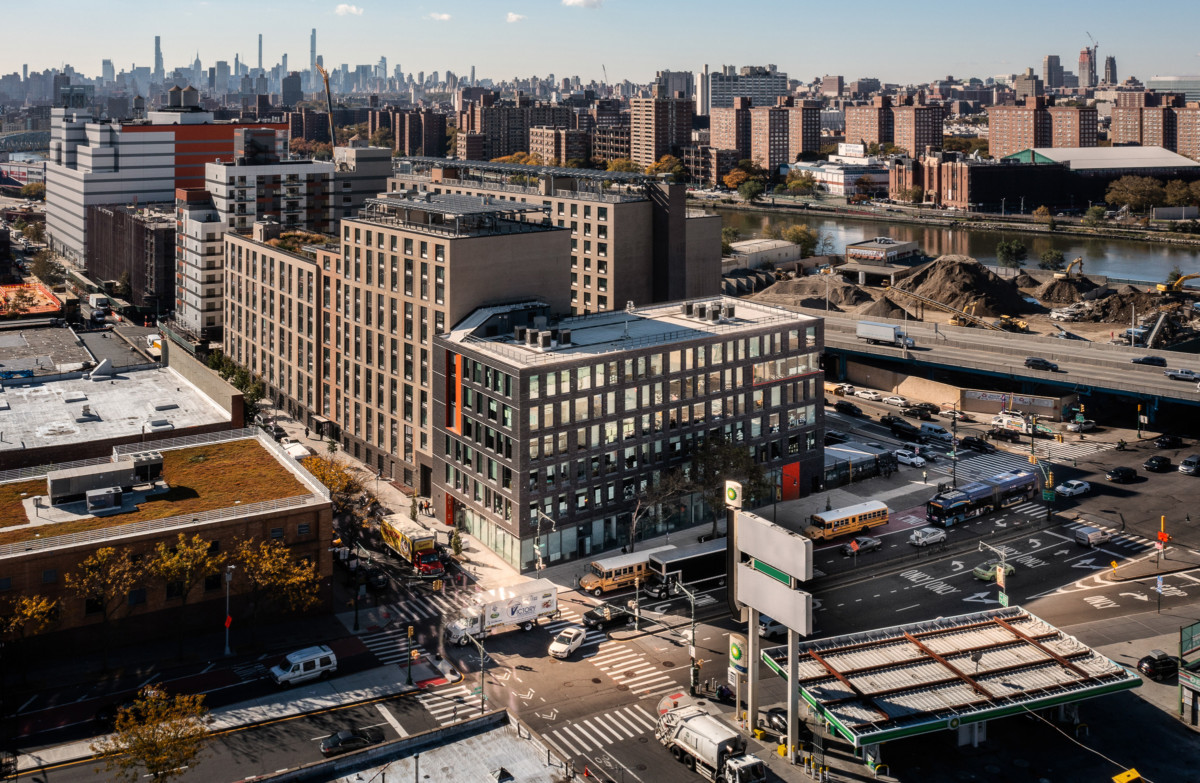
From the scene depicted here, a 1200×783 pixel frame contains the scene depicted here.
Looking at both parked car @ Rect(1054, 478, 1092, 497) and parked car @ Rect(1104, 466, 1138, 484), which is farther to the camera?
parked car @ Rect(1104, 466, 1138, 484)

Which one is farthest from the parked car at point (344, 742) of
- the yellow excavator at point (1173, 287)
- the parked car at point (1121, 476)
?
the yellow excavator at point (1173, 287)

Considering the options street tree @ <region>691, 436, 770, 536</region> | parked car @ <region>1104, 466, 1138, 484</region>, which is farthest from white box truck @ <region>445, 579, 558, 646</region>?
parked car @ <region>1104, 466, 1138, 484</region>

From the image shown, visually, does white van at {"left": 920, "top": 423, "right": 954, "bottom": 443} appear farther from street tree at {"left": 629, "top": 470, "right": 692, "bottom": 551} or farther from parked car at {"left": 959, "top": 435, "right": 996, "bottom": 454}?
street tree at {"left": 629, "top": 470, "right": 692, "bottom": 551}

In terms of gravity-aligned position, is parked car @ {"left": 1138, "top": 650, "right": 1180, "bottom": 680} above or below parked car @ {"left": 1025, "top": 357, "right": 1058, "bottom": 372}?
below

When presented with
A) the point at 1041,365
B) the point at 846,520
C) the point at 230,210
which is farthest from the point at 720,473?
the point at 230,210

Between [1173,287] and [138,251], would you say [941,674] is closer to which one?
[138,251]

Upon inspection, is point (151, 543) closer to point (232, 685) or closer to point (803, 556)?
point (232, 685)
